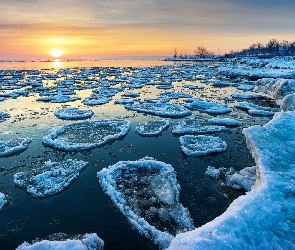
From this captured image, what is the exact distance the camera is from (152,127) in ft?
47.2

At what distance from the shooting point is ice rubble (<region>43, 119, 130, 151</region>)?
1166 cm

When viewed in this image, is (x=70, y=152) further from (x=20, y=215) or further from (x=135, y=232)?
(x=135, y=232)

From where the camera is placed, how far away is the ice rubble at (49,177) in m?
8.13

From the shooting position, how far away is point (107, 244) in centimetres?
612

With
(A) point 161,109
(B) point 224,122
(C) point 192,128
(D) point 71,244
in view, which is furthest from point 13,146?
(B) point 224,122

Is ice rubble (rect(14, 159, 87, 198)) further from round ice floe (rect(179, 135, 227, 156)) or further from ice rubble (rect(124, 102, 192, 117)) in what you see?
ice rubble (rect(124, 102, 192, 117))

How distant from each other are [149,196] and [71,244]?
2768mm

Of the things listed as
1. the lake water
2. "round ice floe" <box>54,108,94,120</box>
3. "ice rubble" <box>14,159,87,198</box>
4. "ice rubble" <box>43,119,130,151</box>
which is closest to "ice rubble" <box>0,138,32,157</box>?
the lake water

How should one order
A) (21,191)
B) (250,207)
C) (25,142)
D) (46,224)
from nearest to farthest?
(250,207)
(46,224)
(21,191)
(25,142)

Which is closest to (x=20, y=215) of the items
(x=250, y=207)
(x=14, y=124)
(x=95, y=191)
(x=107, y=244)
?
(x=95, y=191)

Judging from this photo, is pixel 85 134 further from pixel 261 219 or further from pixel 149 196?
pixel 261 219

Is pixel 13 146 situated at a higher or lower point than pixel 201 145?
lower

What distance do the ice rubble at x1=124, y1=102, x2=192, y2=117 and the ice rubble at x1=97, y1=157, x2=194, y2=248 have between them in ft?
23.7

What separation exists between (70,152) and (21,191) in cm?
312
